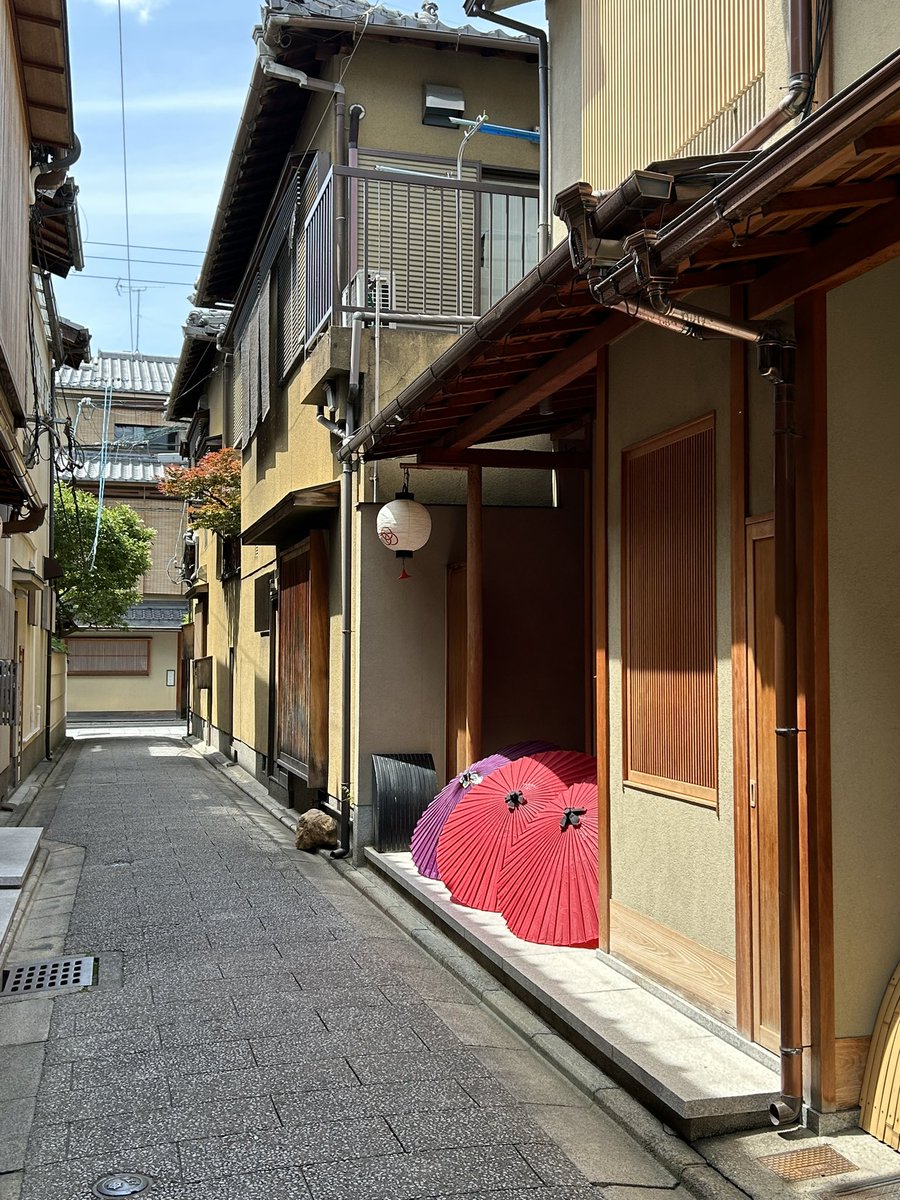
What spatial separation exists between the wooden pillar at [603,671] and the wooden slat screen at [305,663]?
20.6 feet

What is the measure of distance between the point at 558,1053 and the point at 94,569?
29178mm

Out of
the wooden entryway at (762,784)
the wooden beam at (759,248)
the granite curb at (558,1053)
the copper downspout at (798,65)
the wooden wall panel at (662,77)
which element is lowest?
the granite curb at (558,1053)

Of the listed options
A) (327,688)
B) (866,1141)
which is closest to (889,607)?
(866,1141)

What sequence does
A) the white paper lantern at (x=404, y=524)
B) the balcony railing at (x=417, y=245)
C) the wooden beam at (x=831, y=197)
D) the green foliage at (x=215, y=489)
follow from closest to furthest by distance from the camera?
the wooden beam at (x=831, y=197) < the white paper lantern at (x=404, y=524) < the balcony railing at (x=417, y=245) < the green foliage at (x=215, y=489)

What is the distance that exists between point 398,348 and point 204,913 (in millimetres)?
5894

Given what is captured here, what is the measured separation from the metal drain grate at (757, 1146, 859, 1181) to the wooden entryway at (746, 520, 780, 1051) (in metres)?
0.72

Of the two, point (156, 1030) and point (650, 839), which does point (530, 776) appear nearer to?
point (650, 839)

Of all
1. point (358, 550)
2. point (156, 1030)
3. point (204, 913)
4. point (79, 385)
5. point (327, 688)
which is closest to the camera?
point (156, 1030)

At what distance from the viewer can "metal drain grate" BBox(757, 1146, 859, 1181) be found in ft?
14.3

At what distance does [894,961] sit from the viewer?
15.9 feet

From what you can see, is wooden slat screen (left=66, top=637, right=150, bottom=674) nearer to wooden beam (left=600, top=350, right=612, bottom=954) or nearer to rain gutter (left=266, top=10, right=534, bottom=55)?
rain gutter (left=266, top=10, right=534, bottom=55)

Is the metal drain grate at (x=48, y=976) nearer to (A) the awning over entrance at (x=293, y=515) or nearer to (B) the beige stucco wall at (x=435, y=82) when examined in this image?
(A) the awning over entrance at (x=293, y=515)

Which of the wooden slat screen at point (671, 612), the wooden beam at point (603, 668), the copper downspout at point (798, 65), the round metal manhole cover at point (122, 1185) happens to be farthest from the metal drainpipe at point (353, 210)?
the round metal manhole cover at point (122, 1185)

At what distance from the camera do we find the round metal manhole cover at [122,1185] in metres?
4.39
